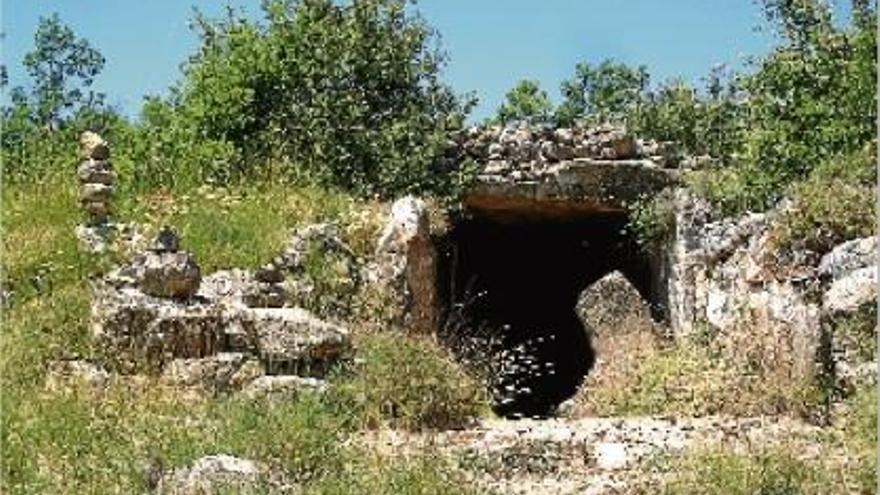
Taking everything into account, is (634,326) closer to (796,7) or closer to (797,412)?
(796,7)

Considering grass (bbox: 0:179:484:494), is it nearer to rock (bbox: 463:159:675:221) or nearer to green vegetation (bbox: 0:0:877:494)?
green vegetation (bbox: 0:0:877:494)

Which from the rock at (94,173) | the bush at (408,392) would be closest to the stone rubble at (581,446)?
the bush at (408,392)

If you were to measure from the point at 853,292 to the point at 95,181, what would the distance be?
289 inches

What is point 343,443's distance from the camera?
9.40 m

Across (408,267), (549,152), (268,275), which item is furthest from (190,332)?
(549,152)

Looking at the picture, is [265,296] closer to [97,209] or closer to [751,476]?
[97,209]

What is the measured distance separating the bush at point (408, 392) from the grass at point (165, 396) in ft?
0.06

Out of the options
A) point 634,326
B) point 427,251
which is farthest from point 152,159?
point 634,326

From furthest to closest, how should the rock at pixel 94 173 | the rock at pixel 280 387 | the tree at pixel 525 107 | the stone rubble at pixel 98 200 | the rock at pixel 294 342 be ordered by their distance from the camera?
the tree at pixel 525 107 < the rock at pixel 94 173 < the stone rubble at pixel 98 200 < the rock at pixel 294 342 < the rock at pixel 280 387

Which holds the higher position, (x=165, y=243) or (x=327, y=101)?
(x=327, y=101)

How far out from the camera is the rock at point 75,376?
10773 mm

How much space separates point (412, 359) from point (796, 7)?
7712mm

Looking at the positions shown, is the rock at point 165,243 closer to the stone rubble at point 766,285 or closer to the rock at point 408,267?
the rock at point 408,267

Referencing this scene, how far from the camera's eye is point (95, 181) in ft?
46.2
